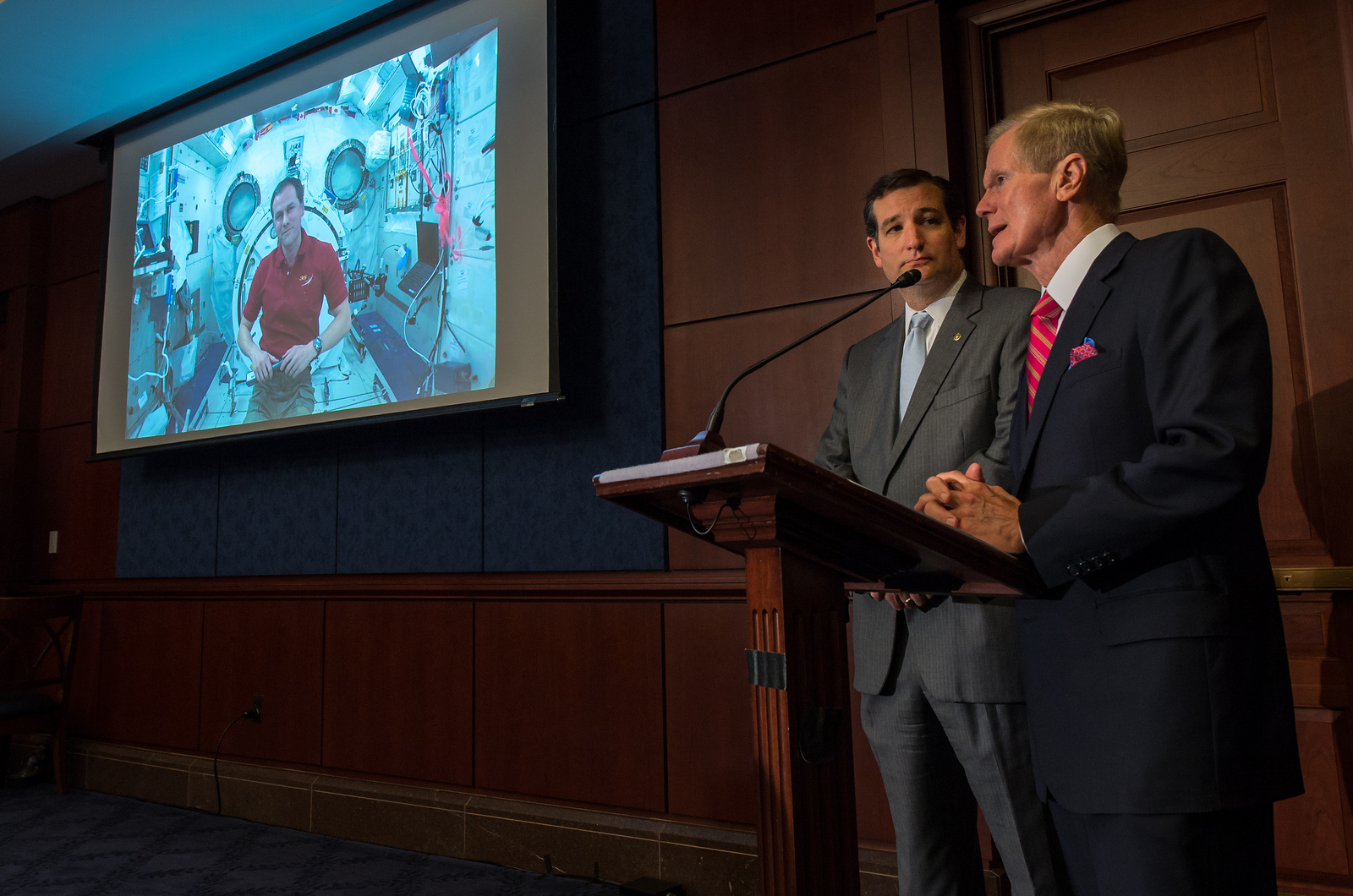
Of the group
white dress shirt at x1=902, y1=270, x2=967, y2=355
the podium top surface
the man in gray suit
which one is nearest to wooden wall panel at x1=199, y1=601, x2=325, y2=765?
the man in gray suit

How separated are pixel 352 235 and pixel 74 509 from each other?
2456 millimetres

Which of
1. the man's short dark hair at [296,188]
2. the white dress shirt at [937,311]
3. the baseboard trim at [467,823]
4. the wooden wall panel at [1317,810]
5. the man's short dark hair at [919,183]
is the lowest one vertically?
the baseboard trim at [467,823]

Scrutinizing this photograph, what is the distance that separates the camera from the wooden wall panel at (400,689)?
313 centimetres

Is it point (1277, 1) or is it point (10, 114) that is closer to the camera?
point (1277, 1)

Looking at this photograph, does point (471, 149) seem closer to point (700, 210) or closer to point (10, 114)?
point (700, 210)

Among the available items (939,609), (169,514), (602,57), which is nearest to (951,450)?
(939,609)

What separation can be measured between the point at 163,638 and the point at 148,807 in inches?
28.4

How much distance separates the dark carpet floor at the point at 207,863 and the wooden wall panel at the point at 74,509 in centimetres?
123

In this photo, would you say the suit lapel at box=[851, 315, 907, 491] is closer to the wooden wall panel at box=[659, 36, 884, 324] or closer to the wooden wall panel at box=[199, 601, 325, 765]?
the wooden wall panel at box=[659, 36, 884, 324]

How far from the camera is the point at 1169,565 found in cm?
96

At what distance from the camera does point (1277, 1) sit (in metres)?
2.10

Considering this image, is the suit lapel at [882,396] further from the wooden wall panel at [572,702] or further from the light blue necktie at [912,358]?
the wooden wall panel at [572,702]

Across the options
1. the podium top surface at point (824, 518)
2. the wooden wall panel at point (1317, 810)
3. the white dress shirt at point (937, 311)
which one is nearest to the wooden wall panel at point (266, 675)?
the white dress shirt at point (937, 311)

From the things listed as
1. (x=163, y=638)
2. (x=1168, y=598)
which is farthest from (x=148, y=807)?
(x=1168, y=598)
